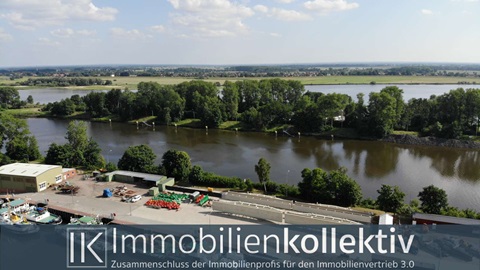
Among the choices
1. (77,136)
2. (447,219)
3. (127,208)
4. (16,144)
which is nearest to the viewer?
(447,219)

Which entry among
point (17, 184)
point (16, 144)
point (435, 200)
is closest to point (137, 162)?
point (17, 184)

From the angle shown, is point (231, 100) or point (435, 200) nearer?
point (435, 200)

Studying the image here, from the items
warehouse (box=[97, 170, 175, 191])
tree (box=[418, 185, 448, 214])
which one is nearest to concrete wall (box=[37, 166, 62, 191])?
warehouse (box=[97, 170, 175, 191])

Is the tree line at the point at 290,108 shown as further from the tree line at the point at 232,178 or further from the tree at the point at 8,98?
the tree line at the point at 232,178

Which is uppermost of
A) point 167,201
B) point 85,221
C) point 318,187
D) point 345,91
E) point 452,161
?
point 345,91

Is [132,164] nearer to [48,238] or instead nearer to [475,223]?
[48,238]

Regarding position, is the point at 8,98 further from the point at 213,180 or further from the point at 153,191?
the point at 213,180
